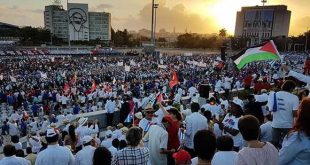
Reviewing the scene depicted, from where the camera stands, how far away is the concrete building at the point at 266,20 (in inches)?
4628

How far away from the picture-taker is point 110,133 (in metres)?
7.34

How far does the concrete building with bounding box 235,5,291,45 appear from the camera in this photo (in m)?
118

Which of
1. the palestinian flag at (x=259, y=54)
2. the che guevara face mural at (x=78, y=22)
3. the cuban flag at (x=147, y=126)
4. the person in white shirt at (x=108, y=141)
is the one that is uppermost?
the che guevara face mural at (x=78, y=22)

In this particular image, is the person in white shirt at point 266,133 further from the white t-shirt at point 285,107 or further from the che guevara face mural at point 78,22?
the che guevara face mural at point 78,22

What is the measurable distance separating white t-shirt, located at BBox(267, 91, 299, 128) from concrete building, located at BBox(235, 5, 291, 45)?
11465cm

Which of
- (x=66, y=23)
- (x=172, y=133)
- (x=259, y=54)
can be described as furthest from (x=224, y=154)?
(x=66, y=23)

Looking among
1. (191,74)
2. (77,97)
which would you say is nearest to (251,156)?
(77,97)

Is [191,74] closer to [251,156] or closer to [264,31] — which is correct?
[251,156]

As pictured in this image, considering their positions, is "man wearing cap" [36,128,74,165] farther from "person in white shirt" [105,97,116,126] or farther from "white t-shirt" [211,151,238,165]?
"person in white shirt" [105,97,116,126]

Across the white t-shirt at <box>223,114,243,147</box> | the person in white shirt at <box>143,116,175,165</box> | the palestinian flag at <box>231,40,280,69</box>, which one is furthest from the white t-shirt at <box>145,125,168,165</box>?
the palestinian flag at <box>231,40,280,69</box>

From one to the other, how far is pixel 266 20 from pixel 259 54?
122m

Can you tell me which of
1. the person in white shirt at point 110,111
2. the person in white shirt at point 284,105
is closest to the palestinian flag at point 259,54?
the person in white shirt at point 284,105

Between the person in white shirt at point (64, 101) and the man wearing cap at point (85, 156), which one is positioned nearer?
the man wearing cap at point (85, 156)

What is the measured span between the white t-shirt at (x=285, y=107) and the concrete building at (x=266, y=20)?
376ft
